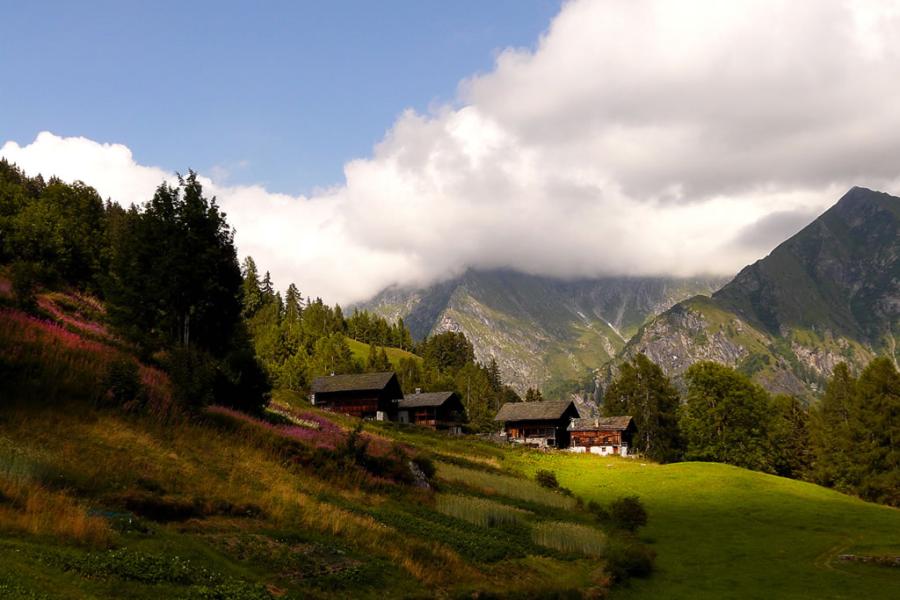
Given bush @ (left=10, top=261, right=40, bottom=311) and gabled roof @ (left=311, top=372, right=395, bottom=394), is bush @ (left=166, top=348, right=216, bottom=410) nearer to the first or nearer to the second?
bush @ (left=10, top=261, right=40, bottom=311)

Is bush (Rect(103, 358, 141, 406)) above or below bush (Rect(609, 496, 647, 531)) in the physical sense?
above

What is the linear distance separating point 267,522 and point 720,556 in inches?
900

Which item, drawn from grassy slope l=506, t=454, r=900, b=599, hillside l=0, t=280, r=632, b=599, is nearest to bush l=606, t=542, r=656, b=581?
grassy slope l=506, t=454, r=900, b=599

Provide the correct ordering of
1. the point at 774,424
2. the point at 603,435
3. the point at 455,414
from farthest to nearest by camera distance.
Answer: the point at 455,414
the point at 603,435
the point at 774,424

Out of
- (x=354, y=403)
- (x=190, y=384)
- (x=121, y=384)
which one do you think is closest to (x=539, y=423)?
(x=354, y=403)

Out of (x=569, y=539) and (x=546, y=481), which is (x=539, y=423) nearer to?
(x=546, y=481)

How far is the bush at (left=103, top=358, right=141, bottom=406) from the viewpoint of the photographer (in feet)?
81.1

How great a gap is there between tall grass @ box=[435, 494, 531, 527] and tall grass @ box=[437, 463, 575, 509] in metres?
8.67

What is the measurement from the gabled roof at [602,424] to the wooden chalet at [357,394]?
1437 inches

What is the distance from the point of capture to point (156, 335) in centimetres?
3834

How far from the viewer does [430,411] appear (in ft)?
383

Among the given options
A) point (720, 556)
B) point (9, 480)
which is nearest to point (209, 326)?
point (9, 480)

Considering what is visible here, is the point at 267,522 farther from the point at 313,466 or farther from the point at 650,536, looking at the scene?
the point at 650,536

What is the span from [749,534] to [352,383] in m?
81.8
